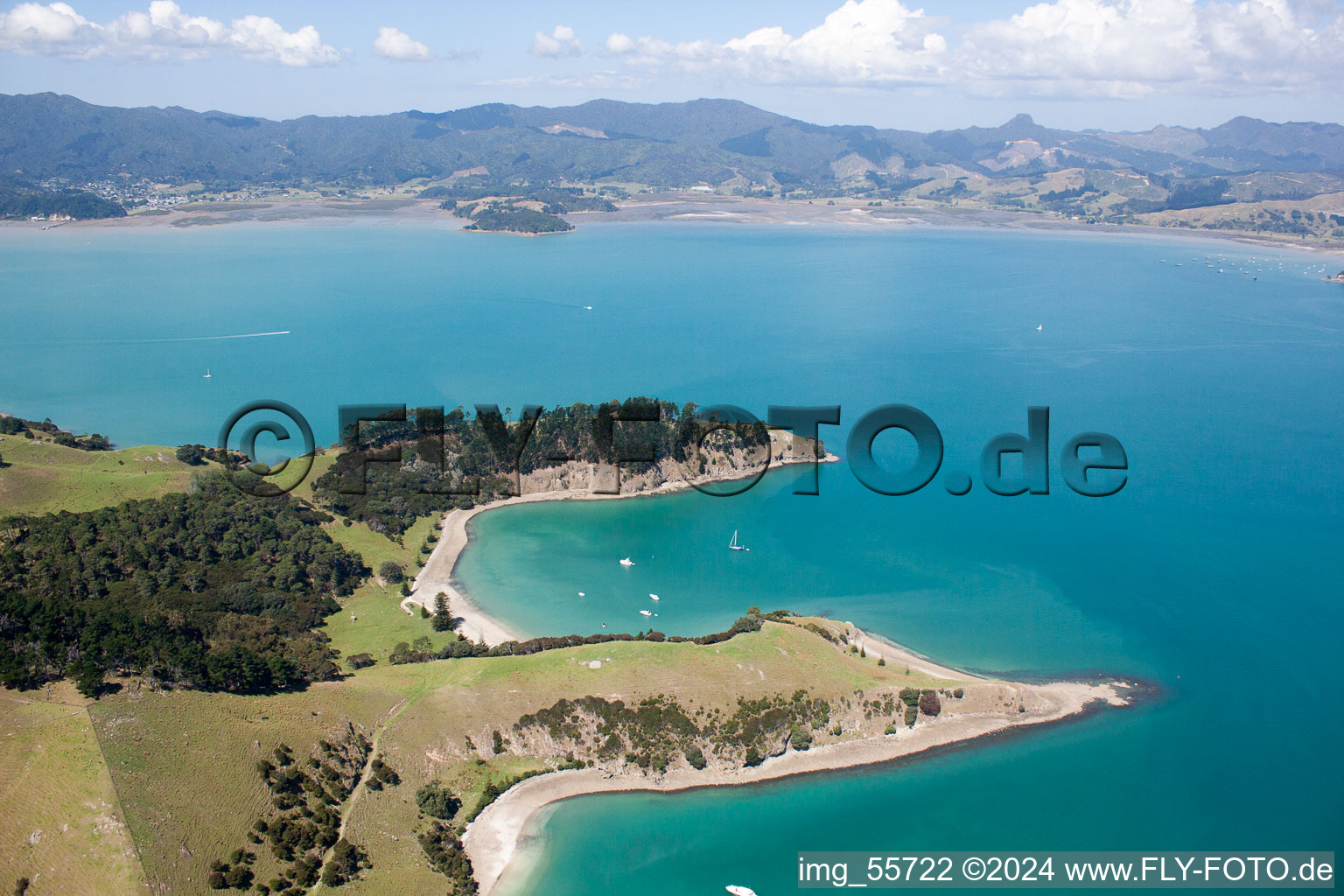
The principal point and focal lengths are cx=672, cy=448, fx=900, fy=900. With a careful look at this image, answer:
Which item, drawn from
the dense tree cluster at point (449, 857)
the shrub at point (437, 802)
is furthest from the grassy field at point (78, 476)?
the dense tree cluster at point (449, 857)

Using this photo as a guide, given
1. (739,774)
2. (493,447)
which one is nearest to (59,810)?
(739,774)

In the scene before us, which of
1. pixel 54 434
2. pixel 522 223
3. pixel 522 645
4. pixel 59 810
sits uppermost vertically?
pixel 522 223

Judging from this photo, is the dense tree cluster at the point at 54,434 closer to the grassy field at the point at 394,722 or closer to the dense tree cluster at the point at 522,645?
the dense tree cluster at the point at 522,645

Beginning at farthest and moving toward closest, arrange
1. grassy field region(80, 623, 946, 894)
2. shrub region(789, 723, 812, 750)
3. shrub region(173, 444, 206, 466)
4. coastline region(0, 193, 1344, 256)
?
coastline region(0, 193, 1344, 256)
shrub region(173, 444, 206, 466)
shrub region(789, 723, 812, 750)
grassy field region(80, 623, 946, 894)

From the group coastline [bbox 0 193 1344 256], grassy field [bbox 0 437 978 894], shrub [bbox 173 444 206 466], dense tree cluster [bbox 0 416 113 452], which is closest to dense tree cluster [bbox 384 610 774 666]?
grassy field [bbox 0 437 978 894]

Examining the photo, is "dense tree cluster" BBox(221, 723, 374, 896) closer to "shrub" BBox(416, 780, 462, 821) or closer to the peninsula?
the peninsula

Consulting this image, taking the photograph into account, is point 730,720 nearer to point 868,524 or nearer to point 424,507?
point 868,524

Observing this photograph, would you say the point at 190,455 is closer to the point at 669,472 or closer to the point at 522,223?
the point at 669,472
